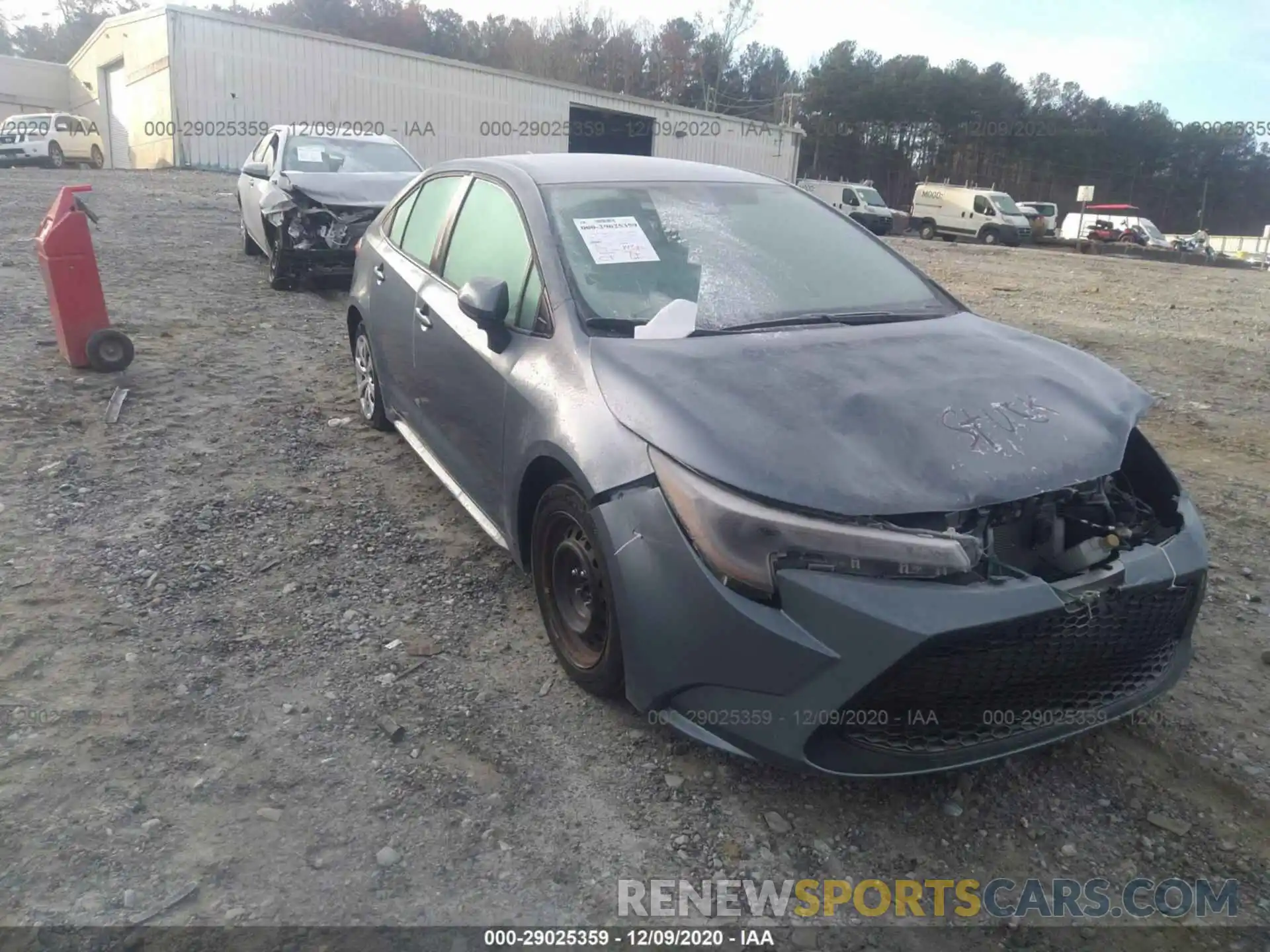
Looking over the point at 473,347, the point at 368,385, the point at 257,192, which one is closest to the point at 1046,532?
the point at 473,347

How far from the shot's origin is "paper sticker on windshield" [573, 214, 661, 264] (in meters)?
3.16

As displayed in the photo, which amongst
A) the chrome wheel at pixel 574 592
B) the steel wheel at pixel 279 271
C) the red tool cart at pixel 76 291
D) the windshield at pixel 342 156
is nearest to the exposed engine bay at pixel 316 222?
the steel wheel at pixel 279 271

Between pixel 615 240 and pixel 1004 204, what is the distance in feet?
105

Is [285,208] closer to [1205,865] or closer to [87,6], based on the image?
[1205,865]

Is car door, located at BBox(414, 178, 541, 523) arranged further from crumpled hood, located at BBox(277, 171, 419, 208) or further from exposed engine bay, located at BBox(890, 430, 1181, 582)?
crumpled hood, located at BBox(277, 171, 419, 208)

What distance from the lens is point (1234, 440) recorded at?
5410 mm

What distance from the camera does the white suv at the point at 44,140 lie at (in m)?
25.6

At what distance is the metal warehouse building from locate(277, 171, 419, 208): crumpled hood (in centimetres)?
1802

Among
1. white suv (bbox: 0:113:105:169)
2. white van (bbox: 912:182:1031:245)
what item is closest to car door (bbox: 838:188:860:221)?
white van (bbox: 912:182:1031:245)

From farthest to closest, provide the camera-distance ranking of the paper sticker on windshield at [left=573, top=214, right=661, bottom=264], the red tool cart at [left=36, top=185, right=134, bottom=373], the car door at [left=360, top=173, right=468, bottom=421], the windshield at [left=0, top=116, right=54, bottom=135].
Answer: the windshield at [left=0, top=116, right=54, bottom=135]
the red tool cart at [left=36, top=185, right=134, bottom=373]
the car door at [left=360, top=173, right=468, bottom=421]
the paper sticker on windshield at [left=573, top=214, right=661, bottom=264]

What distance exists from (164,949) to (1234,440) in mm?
5873

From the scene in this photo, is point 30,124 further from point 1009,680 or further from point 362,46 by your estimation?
point 1009,680

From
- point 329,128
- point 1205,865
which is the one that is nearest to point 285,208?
point 329,128

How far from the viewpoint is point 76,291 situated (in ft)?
18.3
